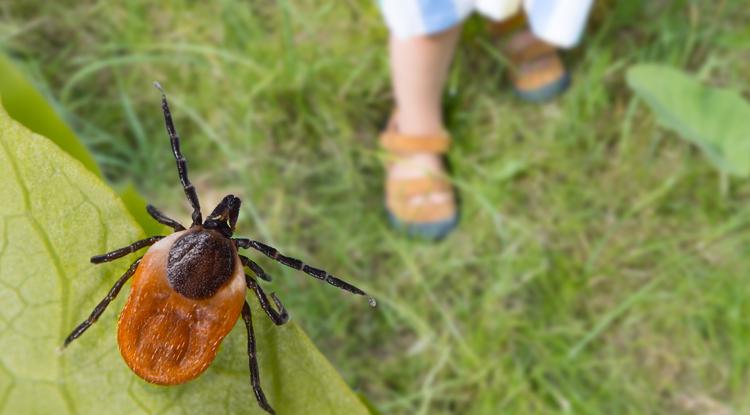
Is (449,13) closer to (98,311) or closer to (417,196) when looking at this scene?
(417,196)

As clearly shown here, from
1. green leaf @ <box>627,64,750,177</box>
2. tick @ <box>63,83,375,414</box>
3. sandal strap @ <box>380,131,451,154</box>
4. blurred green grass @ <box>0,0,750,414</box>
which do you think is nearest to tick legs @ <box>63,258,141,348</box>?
tick @ <box>63,83,375,414</box>

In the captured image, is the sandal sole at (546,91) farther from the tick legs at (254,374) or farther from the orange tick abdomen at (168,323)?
the tick legs at (254,374)

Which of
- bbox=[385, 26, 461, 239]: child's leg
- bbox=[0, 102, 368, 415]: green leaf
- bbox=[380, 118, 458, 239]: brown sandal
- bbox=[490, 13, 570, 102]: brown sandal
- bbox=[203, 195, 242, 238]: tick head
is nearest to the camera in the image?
bbox=[0, 102, 368, 415]: green leaf

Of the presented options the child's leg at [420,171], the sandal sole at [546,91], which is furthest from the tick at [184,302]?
the sandal sole at [546,91]

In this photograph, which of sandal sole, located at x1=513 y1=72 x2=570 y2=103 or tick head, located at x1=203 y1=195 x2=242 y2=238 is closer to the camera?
tick head, located at x1=203 y1=195 x2=242 y2=238

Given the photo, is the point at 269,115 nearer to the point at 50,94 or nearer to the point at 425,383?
the point at 50,94

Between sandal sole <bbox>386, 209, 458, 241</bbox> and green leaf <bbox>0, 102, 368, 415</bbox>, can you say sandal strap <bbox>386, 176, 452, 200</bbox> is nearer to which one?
sandal sole <bbox>386, 209, 458, 241</bbox>

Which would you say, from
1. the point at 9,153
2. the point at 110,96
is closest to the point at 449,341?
the point at 110,96
